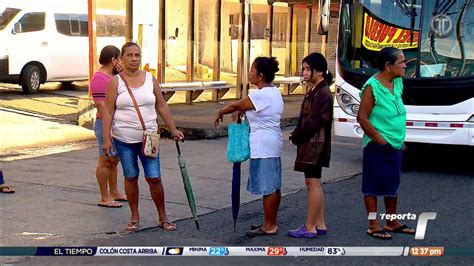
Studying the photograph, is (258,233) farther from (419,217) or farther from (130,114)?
(419,217)

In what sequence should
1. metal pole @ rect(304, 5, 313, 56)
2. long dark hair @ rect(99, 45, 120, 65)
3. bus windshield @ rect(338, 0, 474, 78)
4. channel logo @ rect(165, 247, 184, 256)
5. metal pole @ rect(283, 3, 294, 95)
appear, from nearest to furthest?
channel logo @ rect(165, 247, 184, 256)
long dark hair @ rect(99, 45, 120, 65)
bus windshield @ rect(338, 0, 474, 78)
metal pole @ rect(283, 3, 294, 95)
metal pole @ rect(304, 5, 313, 56)

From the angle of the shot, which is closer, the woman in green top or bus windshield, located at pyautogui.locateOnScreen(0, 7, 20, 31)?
the woman in green top

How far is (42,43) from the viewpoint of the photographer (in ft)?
62.7

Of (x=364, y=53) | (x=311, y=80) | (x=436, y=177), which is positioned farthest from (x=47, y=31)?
(x=311, y=80)

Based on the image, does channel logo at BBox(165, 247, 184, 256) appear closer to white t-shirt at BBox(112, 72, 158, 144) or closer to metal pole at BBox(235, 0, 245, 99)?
white t-shirt at BBox(112, 72, 158, 144)

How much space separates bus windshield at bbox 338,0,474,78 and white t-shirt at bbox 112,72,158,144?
433 centimetres

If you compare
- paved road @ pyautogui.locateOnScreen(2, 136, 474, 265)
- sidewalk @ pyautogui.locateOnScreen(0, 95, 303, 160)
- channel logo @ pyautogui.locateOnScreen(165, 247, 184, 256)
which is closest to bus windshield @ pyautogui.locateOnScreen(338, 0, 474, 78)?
paved road @ pyautogui.locateOnScreen(2, 136, 474, 265)

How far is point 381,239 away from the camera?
698cm

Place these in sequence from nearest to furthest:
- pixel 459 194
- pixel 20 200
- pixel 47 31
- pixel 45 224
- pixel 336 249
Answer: pixel 336 249
pixel 45 224
pixel 20 200
pixel 459 194
pixel 47 31

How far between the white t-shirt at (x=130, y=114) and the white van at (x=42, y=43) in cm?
1184

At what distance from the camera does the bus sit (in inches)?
390

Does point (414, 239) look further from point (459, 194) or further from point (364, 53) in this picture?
point (364, 53)

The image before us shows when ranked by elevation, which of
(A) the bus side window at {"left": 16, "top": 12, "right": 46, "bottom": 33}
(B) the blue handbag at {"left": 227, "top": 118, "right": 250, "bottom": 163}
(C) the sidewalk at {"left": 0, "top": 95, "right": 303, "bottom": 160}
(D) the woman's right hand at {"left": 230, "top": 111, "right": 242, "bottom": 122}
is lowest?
(C) the sidewalk at {"left": 0, "top": 95, "right": 303, "bottom": 160}

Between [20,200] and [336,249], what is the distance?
393 centimetres
